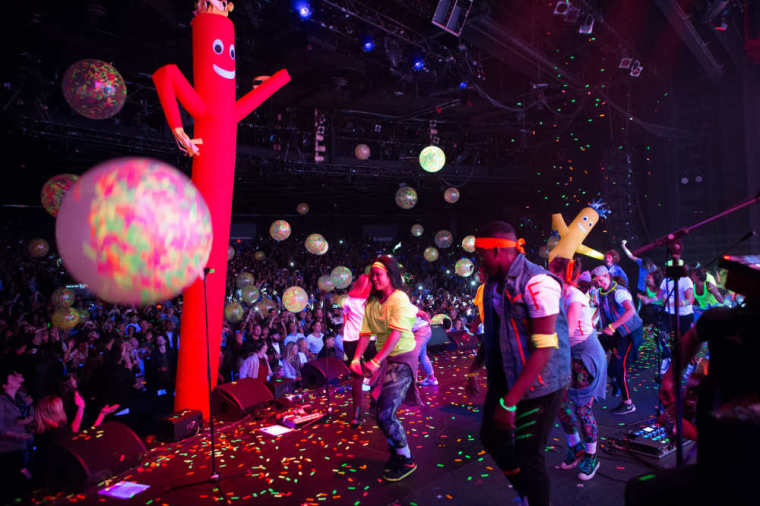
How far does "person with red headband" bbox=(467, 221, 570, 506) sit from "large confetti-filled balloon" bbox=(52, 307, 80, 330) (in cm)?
796

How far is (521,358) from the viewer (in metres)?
2.52

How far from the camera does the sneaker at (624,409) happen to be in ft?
17.1

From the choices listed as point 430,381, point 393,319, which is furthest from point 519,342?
point 430,381

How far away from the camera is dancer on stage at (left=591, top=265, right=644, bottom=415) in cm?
509

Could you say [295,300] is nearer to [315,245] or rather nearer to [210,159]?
[315,245]

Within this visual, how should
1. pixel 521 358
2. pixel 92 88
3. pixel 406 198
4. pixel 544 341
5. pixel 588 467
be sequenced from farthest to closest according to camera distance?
pixel 406 198, pixel 92 88, pixel 588 467, pixel 521 358, pixel 544 341

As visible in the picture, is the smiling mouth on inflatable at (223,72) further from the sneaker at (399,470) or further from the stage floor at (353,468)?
the sneaker at (399,470)

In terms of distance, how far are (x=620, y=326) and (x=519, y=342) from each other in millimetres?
3316

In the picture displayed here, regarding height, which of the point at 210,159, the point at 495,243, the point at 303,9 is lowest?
the point at 495,243

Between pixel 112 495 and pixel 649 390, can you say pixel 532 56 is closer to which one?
pixel 649 390

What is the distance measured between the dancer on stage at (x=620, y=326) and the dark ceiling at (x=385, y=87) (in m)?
4.65

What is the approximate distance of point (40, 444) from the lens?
4168 millimetres

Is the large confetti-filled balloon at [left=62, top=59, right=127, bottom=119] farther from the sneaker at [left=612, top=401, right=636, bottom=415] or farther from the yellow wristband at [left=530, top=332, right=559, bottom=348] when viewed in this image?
the sneaker at [left=612, top=401, right=636, bottom=415]

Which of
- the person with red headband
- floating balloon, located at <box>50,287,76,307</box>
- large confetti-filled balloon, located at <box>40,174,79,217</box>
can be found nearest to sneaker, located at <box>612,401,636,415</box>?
the person with red headband
